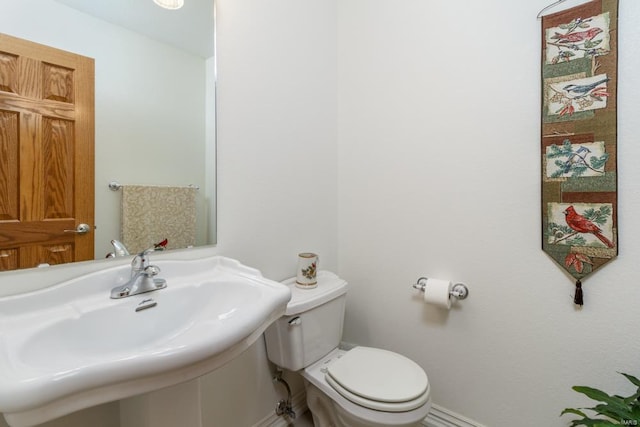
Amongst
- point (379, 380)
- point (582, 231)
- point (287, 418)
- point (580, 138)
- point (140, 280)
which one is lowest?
point (287, 418)

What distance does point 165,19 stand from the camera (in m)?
1.00

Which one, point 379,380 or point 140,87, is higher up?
point 140,87

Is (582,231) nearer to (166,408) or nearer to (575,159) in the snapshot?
(575,159)

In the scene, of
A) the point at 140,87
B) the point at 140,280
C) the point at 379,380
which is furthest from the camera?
the point at 379,380

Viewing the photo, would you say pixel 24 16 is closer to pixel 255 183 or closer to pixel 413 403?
pixel 255 183

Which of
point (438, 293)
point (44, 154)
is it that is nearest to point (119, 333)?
point (44, 154)

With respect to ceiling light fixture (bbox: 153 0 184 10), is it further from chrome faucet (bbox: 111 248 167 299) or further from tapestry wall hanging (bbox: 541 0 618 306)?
tapestry wall hanging (bbox: 541 0 618 306)

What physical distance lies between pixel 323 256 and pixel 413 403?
80 centimetres

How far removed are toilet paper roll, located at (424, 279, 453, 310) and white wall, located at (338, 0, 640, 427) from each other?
73 mm

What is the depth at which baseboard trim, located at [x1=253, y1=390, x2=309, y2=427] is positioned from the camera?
4.16 ft

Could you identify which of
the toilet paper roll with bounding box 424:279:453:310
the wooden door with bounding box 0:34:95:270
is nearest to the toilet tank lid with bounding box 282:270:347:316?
the toilet paper roll with bounding box 424:279:453:310

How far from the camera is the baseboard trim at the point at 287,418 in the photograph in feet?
4.16

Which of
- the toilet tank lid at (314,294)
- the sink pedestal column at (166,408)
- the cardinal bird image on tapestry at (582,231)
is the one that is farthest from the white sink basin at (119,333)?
the cardinal bird image on tapestry at (582,231)

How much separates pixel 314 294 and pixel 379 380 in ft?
1.34
